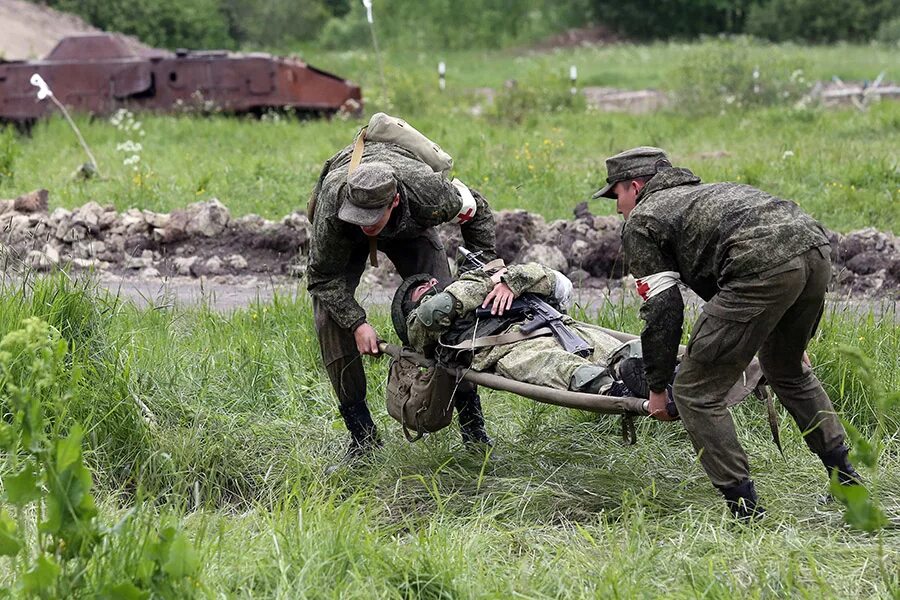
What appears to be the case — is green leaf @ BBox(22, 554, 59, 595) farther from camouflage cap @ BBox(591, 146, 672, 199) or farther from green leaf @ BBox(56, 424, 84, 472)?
camouflage cap @ BBox(591, 146, 672, 199)

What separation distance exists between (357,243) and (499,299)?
2.65ft

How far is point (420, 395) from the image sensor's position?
527 centimetres

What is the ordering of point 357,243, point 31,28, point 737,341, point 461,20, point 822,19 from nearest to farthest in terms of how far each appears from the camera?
point 737,341 → point 357,243 → point 31,28 → point 822,19 → point 461,20

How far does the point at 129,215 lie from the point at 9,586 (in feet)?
23.8

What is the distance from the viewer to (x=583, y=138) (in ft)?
53.5

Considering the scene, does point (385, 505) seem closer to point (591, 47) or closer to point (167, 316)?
point (167, 316)

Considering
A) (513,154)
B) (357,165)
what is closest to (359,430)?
(357,165)

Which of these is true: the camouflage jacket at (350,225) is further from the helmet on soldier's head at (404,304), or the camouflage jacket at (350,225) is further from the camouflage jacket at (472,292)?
the camouflage jacket at (472,292)

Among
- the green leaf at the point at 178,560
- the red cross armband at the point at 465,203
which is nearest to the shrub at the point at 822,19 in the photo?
the red cross armband at the point at 465,203

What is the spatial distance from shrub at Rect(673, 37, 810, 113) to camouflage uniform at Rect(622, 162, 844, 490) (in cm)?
A: 1479

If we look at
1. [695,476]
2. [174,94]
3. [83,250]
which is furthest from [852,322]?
[174,94]

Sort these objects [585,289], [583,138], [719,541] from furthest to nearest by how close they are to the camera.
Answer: [583,138], [585,289], [719,541]

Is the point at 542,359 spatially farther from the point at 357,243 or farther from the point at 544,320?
the point at 357,243

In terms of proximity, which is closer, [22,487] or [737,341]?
[22,487]
